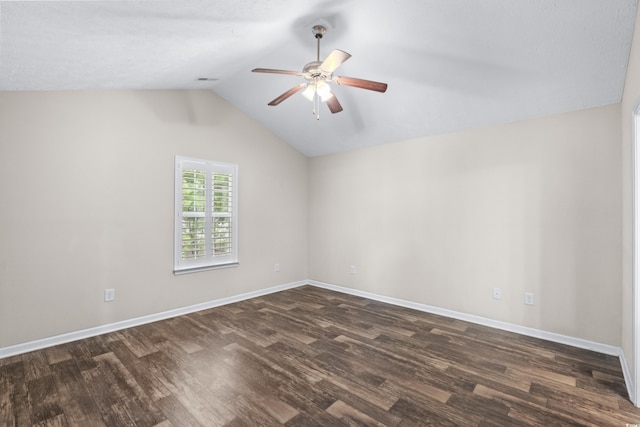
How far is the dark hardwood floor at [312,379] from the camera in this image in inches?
75.2

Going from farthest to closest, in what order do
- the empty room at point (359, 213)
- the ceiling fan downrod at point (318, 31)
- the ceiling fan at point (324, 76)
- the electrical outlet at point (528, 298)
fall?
the electrical outlet at point (528, 298) < the ceiling fan downrod at point (318, 31) < the ceiling fan at point (324, 76) < the empty room at point (359, 213)

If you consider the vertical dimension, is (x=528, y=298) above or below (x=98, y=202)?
→ below

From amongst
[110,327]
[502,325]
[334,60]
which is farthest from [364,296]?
[334,60]

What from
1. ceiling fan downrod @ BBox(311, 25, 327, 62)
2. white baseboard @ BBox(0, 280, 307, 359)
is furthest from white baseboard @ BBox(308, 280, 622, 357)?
ceiling fan downrod @ BBox(311, 25, 327, 62)

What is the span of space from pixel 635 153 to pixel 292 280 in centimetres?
447

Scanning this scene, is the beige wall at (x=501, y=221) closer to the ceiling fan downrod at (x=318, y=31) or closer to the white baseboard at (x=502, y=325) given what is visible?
the white baseboard at (x=502, y=325)

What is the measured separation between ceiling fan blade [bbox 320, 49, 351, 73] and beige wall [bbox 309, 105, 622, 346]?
2.19 metres

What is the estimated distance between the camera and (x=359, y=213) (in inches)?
188

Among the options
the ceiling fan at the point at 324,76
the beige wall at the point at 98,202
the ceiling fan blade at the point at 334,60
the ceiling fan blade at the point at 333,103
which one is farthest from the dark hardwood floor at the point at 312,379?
the ceiling fan blade at the point at 334,60

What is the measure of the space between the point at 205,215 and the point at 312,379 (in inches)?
105

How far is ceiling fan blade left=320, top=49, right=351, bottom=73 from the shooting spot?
6.78ft

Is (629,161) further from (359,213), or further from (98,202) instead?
(98,202)

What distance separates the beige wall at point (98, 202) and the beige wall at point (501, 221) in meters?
2.05

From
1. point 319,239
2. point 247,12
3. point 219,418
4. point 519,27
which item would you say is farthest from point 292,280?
point 519,27
